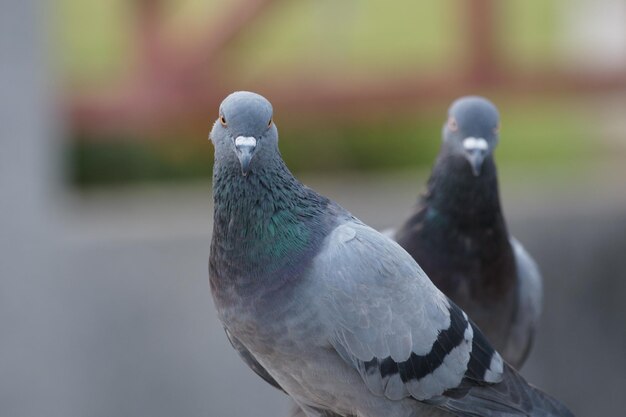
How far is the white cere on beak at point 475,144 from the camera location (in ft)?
10.6

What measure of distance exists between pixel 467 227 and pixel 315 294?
833 mm

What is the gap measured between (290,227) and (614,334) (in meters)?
4.72

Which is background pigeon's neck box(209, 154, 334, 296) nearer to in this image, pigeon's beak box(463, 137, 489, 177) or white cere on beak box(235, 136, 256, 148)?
white cere on beak box(235, 136, 256, 148)

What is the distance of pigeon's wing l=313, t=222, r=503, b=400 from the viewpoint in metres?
2.75

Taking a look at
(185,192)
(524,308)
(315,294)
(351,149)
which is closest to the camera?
(315,294)

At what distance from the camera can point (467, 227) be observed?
3.37 m

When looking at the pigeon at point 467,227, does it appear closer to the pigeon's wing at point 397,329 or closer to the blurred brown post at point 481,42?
the pigeon's wing at point 397,329

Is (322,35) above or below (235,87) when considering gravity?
above

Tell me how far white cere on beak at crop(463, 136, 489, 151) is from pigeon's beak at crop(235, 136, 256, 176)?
886 millimetres

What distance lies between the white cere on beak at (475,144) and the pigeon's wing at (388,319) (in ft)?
1.76

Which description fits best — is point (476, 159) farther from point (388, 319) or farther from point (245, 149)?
point (245, 149)

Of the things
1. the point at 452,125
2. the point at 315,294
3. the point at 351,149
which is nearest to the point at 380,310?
the point at 315,294

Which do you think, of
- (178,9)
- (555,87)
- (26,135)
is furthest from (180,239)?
(555,87)

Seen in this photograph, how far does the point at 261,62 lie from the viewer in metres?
7.84
